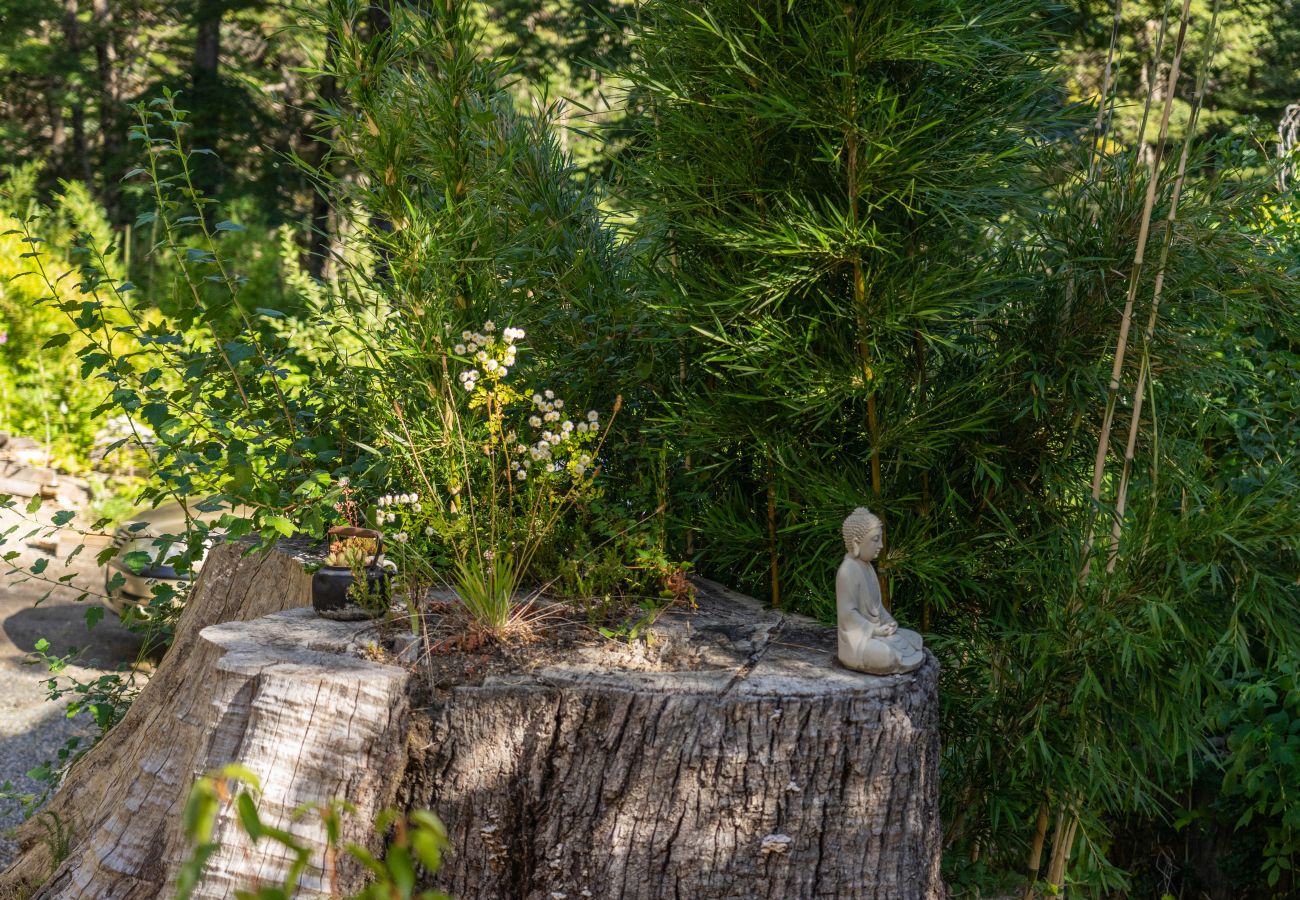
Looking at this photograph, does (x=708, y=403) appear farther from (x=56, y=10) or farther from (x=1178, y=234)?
(x=56, y=10)

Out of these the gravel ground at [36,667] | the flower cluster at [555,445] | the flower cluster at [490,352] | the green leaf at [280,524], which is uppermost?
the flower cluster at [490,352]

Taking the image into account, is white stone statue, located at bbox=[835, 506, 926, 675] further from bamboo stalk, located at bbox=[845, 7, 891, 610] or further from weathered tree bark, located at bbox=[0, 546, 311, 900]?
weathered tree bark, located at bbox=[0, 546, 311, 900]

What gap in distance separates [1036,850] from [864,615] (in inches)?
39.1

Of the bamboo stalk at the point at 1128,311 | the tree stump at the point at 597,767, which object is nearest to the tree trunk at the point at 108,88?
the tree stump at the point at 597,767

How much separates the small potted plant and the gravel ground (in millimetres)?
1681

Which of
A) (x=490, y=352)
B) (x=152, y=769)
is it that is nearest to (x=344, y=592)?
(x=152, y=769)

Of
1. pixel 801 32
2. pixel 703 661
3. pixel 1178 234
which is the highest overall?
pixel 801 32

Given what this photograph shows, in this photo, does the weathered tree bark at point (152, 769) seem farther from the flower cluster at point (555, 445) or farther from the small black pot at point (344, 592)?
the flower cluster at point (555, 445)

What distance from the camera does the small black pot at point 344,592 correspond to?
2.85 m

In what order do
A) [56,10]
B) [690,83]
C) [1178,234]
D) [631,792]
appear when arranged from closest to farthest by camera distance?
[631,792] < [1178,234] < [690,83] < [56,10]

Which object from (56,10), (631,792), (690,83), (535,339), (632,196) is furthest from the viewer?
(56,10)

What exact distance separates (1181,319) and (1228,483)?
0.66 meters

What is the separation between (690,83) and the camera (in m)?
2.91

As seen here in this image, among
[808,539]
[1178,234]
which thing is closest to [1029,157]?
[1178,234]
